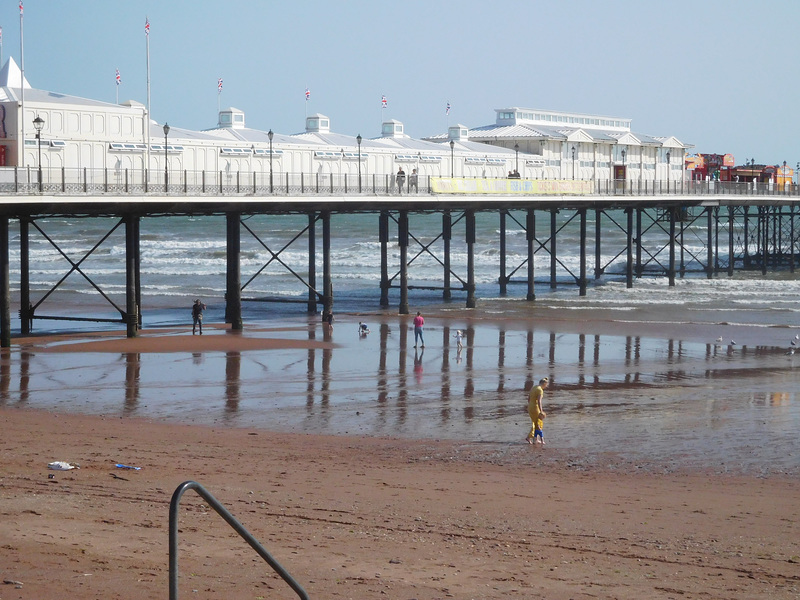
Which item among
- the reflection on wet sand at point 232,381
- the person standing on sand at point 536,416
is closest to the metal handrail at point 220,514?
the person standing on sand at point 536,416

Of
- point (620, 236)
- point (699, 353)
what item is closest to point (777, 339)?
point (699, 353)

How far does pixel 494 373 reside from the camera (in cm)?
2191

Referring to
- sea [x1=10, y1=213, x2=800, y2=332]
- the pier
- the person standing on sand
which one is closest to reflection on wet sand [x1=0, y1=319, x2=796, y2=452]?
the person standing on sand

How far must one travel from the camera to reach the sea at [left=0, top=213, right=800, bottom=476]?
15.9 m

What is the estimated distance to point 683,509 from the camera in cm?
1141

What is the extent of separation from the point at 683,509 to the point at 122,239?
2670 inches

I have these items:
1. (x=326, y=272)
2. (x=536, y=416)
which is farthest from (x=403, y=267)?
(x=536, y=416)

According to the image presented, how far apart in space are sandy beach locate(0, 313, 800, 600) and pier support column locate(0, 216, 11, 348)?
2.92ft

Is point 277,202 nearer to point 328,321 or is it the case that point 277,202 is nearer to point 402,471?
point 328,321

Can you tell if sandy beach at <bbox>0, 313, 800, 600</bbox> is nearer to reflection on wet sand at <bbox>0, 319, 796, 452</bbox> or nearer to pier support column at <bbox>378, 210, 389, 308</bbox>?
reflection on wet sand at <bbox>0, 319, 796, 452</bbox>

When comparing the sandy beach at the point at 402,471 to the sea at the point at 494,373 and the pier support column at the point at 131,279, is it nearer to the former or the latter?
the sea at the point at 494,373

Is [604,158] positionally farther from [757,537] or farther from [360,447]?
[757,537]

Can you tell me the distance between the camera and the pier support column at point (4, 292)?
24375 millimetres

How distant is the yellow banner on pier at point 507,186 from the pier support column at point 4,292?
1323 cm
